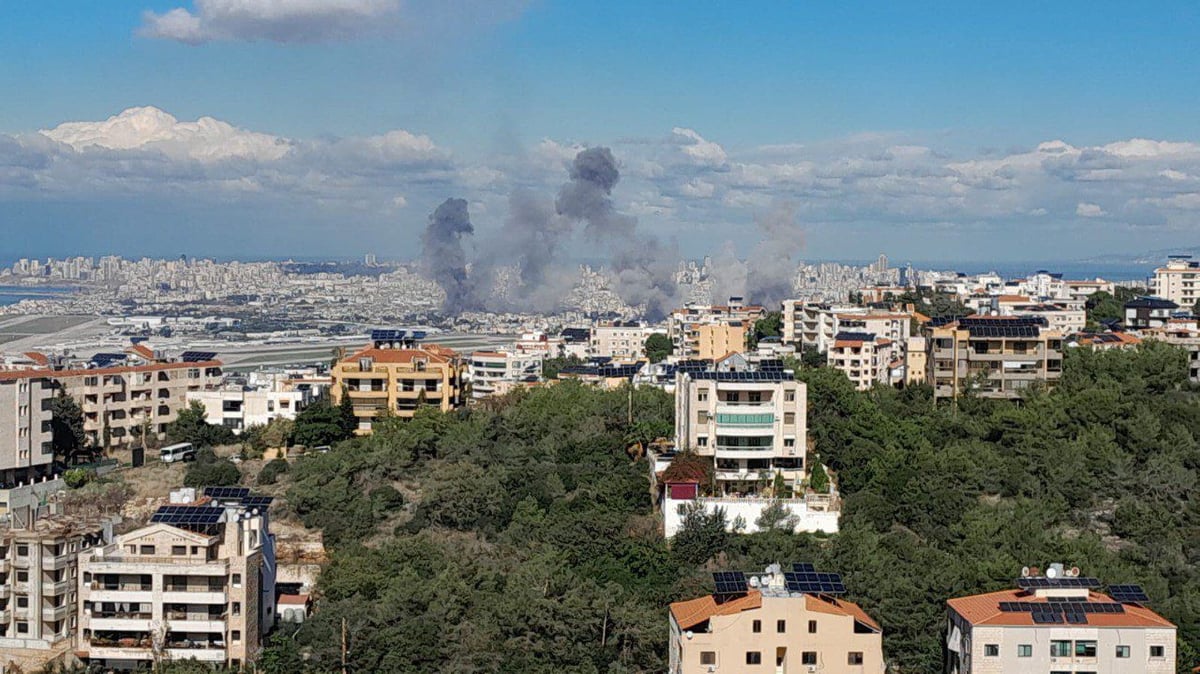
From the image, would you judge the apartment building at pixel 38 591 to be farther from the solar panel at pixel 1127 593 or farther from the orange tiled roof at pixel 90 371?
the solar panel at pixel 1127 593

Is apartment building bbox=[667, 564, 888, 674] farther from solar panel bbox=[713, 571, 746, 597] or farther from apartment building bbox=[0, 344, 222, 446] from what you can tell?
apartment building bbox=[0, 344, 222, 446]

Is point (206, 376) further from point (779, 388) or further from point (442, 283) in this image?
point (442, 283)

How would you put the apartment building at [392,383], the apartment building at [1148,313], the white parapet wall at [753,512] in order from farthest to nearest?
the apartment building at [1148,313] < the apartment building at [392,383] < the white parapet wall at [753,512]

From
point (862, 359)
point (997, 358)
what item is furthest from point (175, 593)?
point (862, 359)

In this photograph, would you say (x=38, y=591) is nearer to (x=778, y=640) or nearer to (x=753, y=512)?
(x=778, y=640)

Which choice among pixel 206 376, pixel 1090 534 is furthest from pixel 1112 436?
pixel 206 376

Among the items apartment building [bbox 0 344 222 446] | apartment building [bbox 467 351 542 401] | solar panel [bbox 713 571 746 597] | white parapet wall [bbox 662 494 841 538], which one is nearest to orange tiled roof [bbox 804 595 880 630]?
solar panel [bbox 713 571 746 597]

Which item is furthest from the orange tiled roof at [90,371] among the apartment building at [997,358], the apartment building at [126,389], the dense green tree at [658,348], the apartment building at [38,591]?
the apartment building at [997,358]
